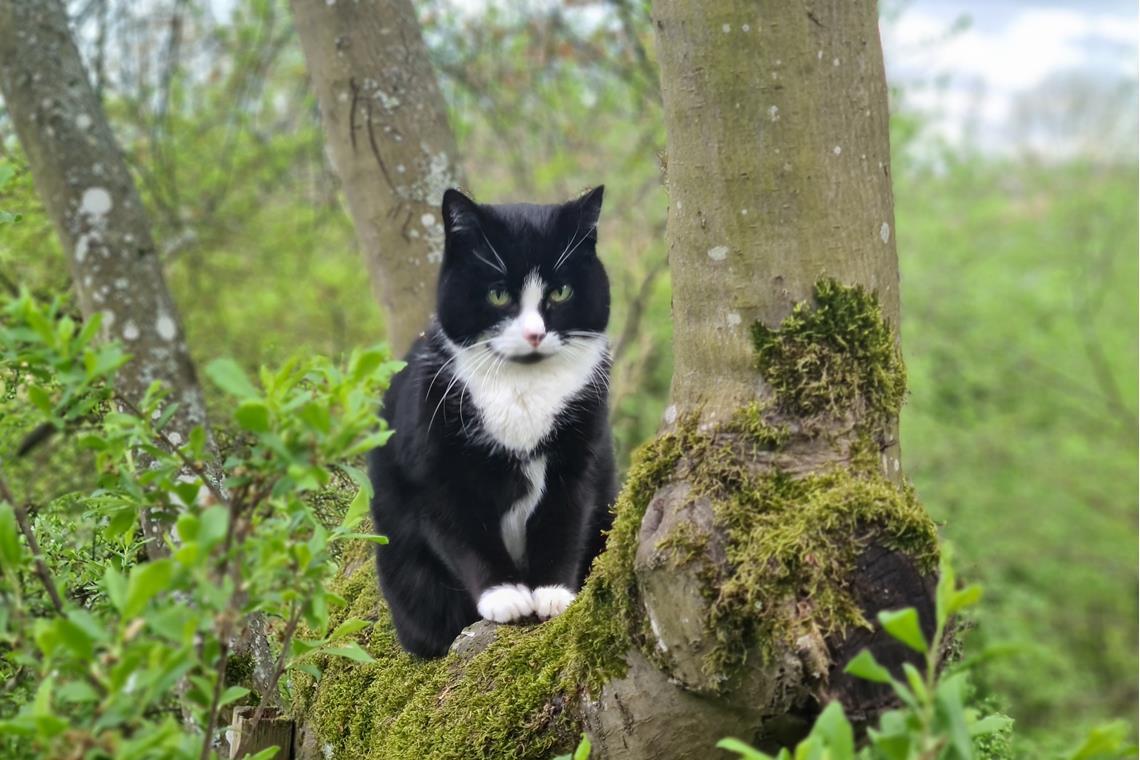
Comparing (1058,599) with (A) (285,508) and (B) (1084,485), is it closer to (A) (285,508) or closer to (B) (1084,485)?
(B) (1084,485)

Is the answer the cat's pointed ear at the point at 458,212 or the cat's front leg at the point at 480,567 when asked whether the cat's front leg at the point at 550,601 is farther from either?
the cat's pointed ear at the point at 458,212

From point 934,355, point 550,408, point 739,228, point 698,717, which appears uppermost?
point 739,228

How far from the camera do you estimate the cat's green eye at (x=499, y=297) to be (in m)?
2.96

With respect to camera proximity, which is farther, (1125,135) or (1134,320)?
(1134,320)

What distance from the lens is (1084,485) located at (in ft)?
49.1

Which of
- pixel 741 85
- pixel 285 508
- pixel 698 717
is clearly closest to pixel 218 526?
pixel 285 508

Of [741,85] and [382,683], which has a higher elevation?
[741,85]

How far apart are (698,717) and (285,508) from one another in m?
0.96

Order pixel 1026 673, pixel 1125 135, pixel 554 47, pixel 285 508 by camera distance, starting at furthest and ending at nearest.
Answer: pixel 1125 135, pixel 1026 673, pixel 554 47, pixel 285 508

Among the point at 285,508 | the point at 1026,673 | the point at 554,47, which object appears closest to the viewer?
the point at 285,508

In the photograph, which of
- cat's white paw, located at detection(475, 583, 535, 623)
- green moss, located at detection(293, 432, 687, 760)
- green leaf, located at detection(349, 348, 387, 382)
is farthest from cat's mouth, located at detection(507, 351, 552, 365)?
green leaf, located at detection(349, 348, 387, 382)

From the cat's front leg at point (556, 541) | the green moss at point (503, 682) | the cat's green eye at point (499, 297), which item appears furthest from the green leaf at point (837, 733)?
the cat's green eye at point (499, 297)

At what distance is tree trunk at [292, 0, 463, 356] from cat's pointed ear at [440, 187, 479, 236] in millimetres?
1065

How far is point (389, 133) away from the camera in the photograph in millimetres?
4039
